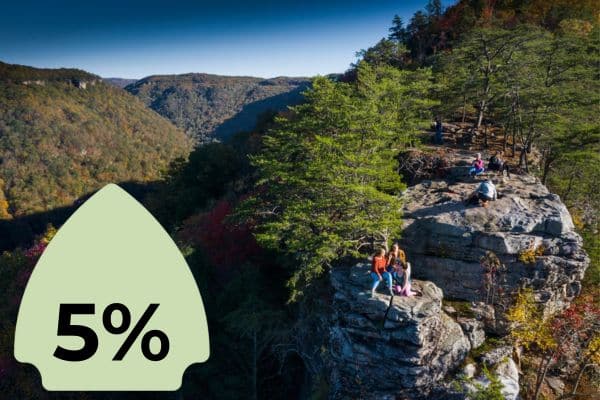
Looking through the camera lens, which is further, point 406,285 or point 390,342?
point 406,285

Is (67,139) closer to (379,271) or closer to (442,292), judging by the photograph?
(379,271)

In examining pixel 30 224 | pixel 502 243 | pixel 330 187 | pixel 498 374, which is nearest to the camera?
pixel 498 374

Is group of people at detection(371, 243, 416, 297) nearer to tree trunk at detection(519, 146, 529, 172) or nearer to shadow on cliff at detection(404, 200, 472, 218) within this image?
shadow on cliff at detection(404, 200, 472, 218)

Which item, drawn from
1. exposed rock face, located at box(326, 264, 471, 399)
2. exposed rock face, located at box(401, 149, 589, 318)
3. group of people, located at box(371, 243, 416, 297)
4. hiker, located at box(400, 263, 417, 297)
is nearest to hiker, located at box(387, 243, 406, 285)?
group of people, located at box(371, 243, 416, 297)

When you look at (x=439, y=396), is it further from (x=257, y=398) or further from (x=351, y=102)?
(x=351, y=102)

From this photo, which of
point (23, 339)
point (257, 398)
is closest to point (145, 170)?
point (257, 398)

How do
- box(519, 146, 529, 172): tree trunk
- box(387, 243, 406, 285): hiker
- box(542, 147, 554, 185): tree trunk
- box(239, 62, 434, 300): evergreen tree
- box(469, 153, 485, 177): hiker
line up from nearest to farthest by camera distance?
box(387, 243, 406, 285): hiker < box(239, 62, 434, 300): evergreen tree < box(469, 153, 485, 177): hiker < box(519, 146, 529, 172): tree trunk < box(542, 147, 554, 185): tree trunk

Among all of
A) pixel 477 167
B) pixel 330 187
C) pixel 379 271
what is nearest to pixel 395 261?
pixel 379 271
